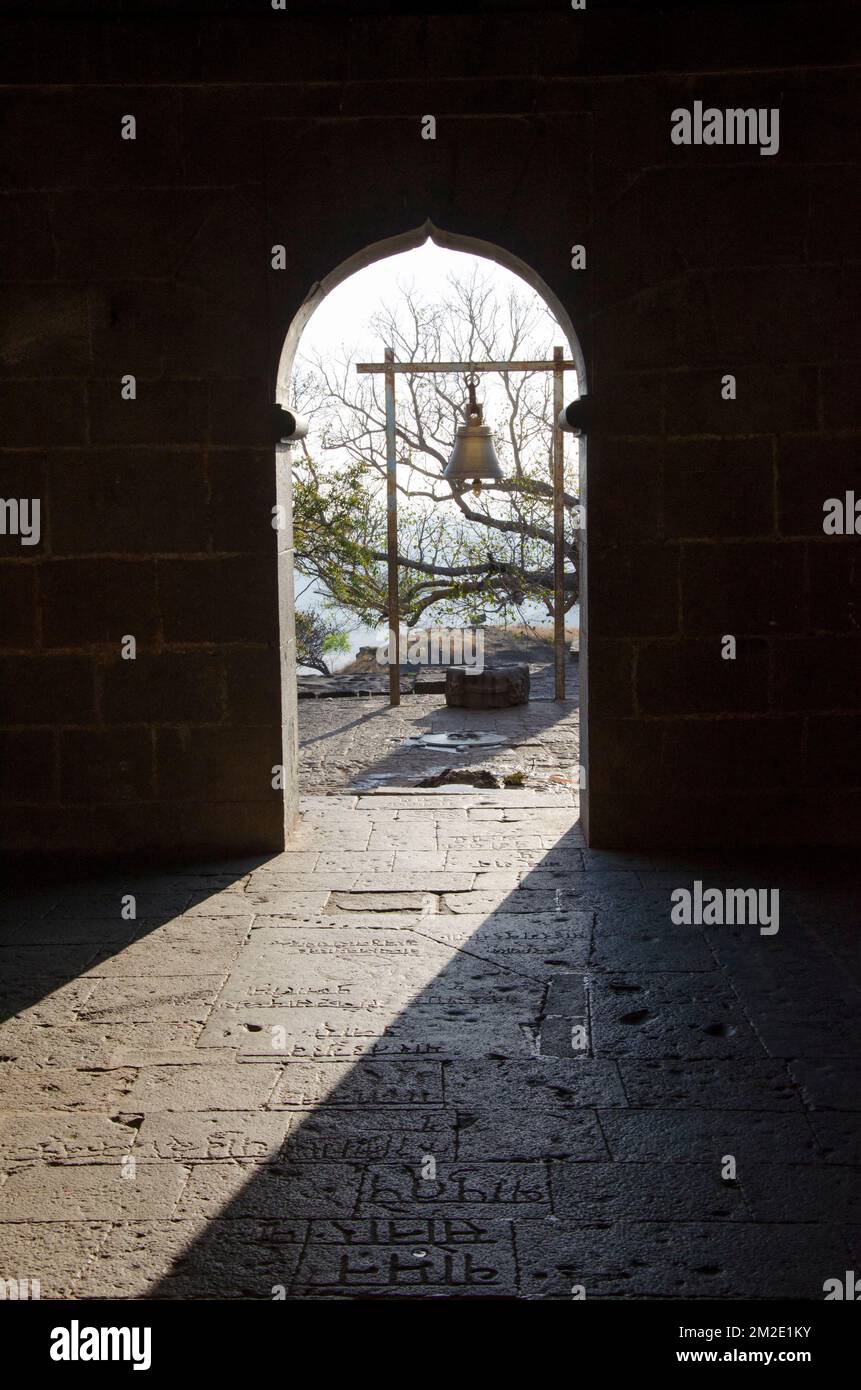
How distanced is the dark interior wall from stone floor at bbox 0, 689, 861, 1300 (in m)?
0.51

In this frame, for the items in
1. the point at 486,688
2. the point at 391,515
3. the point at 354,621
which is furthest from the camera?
the point at 354,621

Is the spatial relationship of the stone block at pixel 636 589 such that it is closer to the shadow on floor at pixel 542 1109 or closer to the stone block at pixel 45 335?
the shadow on floor at pixel 542 1109

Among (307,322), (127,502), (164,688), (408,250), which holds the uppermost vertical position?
(408,250)

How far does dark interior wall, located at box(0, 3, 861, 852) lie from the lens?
4.79 m

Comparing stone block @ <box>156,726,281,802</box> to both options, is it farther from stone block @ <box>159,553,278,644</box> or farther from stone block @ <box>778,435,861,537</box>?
stone block @ <box>778,435,861,537</box>

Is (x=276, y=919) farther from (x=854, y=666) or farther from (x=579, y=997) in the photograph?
(x=854, y=666)

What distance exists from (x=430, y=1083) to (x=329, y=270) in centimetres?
321

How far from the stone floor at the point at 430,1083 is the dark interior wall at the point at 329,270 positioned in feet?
1.66

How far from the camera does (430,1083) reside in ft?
9.95

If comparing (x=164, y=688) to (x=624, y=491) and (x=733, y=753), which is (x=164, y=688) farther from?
(x=733, y=753)

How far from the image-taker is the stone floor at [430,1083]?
232 cm

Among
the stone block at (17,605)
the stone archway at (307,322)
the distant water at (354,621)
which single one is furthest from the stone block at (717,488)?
the distant water at (354,621)

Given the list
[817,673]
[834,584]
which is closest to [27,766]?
[817,673]

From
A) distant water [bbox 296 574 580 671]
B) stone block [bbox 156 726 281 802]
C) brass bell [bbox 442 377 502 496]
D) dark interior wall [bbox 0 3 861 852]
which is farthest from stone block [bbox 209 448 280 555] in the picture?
distant water [bbox 296 574 580 671]
